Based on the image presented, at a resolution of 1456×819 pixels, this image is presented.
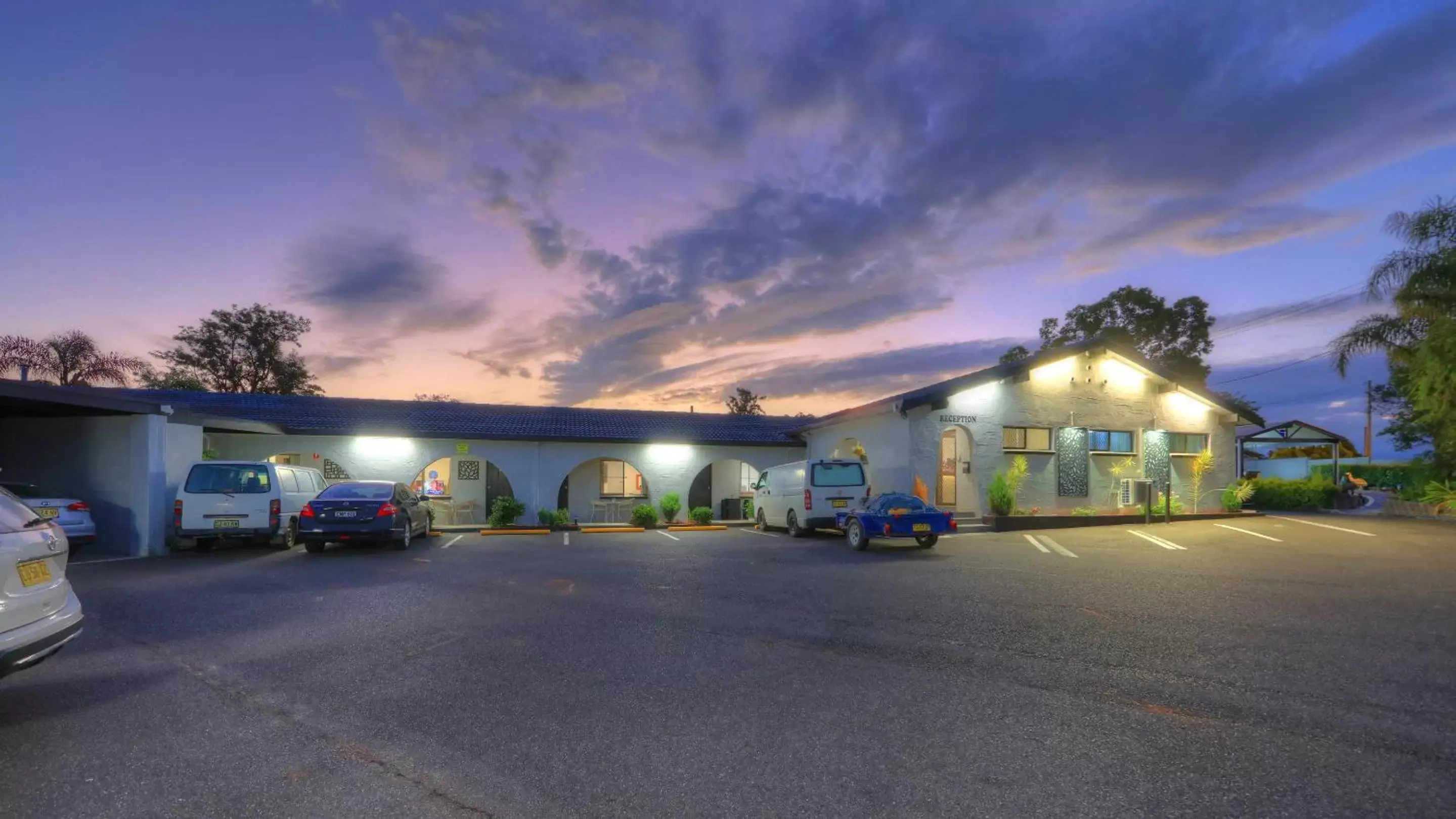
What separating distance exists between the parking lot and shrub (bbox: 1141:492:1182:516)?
11670 millimetres

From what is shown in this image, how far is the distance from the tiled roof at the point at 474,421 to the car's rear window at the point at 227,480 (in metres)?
6.12

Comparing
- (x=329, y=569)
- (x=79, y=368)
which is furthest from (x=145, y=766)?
(x=79, y=368)

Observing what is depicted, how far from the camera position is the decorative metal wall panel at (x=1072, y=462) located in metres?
22.5

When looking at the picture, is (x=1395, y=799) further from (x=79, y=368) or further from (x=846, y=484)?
(x=79, y=368)

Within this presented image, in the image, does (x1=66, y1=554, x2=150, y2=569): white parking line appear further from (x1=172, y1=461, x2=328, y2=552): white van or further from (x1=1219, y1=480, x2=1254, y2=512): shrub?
(x1=1219, y1=480, x2=1254, y2=512): shrub

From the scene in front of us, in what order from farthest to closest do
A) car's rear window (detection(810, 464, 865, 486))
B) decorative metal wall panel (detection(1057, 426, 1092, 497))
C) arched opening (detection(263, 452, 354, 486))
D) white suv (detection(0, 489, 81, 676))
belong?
decorative metal wall panel (detection(1057, 426, 1092, 497)) < arched opening (detection(263, 452, 354, 486)) < car's rear window (detection(810, 464, 865, 486)) < white suv (detection(0, 489, 81, 676))

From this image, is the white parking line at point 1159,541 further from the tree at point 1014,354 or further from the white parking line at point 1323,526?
the tree at point 1014,354

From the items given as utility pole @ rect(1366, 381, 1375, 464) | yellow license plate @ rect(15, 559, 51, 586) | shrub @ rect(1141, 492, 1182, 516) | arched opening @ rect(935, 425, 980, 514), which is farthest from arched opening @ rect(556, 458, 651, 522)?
utility pole @ rect(1366, 381, 1375, 464)

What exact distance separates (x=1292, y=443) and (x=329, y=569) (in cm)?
4985

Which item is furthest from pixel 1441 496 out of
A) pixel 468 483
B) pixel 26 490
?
pixel 26 490

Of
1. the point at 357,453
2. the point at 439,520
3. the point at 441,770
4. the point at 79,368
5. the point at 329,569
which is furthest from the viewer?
the point at 79,368

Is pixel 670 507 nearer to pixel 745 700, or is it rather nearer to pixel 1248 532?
pixel 1248 532

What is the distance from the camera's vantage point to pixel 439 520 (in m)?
23.7

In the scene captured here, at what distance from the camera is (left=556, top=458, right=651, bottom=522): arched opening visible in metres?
24.4
